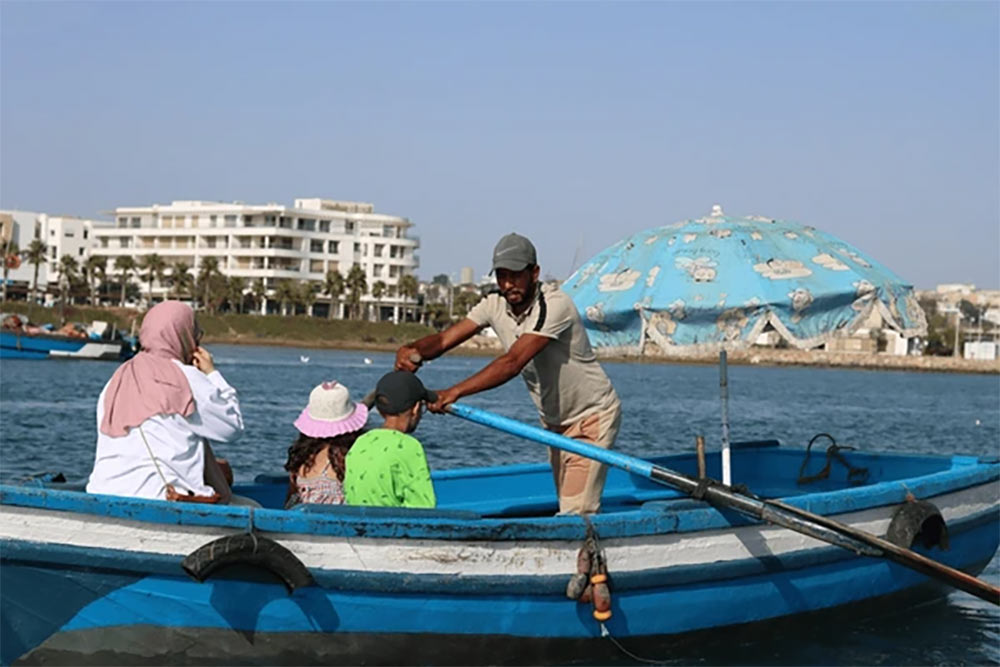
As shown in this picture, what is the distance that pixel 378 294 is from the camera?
118 metres

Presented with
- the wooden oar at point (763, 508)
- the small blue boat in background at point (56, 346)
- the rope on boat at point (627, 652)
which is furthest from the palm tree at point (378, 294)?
the wooden oar at point (763, 508)

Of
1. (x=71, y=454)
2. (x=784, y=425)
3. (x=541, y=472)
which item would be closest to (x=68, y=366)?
(x=784, y=425)

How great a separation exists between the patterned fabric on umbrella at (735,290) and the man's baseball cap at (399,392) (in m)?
2.97

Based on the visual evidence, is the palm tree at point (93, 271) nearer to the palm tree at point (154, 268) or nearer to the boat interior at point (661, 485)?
the palm tree at point (154, 268)

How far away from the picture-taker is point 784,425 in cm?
4091

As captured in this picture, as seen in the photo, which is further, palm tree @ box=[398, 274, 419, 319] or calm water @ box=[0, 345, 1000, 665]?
palm tree @ box=[398, 274, 419, 319]

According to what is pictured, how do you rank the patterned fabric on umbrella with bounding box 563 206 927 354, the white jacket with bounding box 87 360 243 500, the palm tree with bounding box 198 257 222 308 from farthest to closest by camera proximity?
the palm tree with bounding box 198 257 222 308 < the patterned fabric on umbrella with bounding box 563 206 927 354 < the white jacket with bounding box 87 360 243 500

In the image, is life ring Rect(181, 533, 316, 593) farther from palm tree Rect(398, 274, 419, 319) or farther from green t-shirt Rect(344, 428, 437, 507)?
palm tree Rect(398, 274, 419, 319)

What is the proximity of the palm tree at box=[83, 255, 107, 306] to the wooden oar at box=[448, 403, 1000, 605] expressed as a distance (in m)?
109

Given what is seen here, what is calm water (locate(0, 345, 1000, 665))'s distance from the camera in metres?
10.3

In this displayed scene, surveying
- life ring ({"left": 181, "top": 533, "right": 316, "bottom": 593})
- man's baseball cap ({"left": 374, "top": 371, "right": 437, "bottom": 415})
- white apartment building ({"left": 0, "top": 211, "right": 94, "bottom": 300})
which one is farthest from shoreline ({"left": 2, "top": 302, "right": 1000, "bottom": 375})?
life ring ({"left": 181, "top": 533, "right": 316, "bottom": 593})

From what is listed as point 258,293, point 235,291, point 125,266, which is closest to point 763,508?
point 235,291

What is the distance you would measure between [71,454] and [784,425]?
78.9 feet

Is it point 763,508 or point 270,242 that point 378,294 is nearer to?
point 270,242
